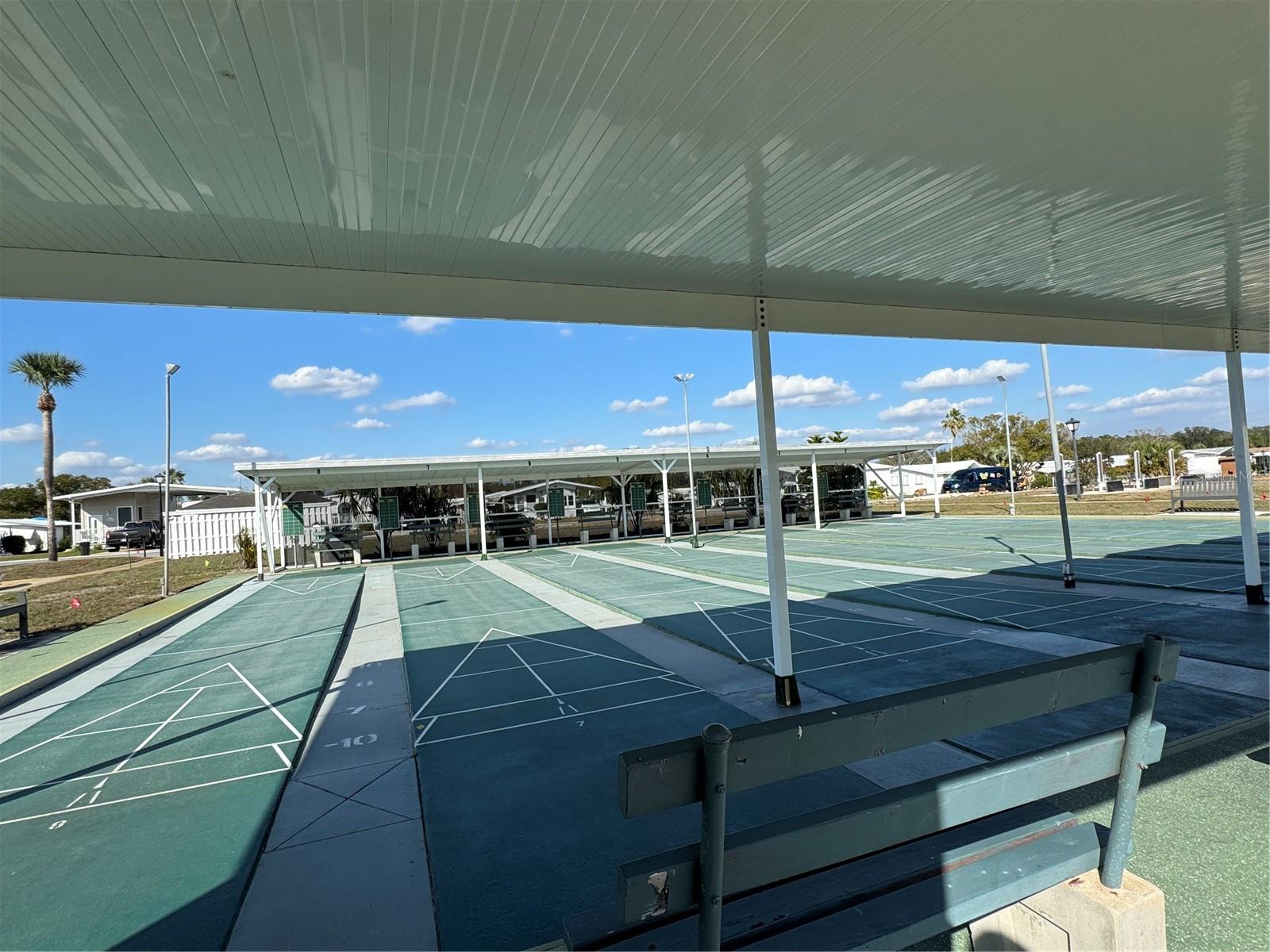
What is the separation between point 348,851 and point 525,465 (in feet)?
69.3

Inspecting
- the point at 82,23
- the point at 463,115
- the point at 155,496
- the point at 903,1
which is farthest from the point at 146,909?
the point at 155,496

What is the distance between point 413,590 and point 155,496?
39802mm

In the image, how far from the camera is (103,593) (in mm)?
17594

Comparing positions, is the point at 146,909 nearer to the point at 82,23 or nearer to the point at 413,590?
the point at 82,23

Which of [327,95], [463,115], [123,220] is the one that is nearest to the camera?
[327,95]

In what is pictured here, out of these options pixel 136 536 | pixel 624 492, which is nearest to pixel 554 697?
pixel 624 492

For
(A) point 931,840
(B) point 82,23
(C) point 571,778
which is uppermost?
(B) point 82,23

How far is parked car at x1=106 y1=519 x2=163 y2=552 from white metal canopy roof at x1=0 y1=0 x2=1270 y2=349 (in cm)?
3906

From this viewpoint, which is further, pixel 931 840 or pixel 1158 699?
pixel 1158 699

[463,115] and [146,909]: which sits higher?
[463,115]

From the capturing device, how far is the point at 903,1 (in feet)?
7.93

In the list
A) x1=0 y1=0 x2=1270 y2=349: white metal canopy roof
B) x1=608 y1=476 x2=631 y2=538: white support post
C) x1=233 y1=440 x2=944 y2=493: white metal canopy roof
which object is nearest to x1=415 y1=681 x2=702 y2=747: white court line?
x1=0 y1=0 x2=1270 y2=349: white metal canopy roof

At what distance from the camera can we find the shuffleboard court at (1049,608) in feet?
22.8

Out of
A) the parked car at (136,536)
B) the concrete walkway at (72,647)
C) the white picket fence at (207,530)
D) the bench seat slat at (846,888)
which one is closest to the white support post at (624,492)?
the white picket fence at (207,530)
